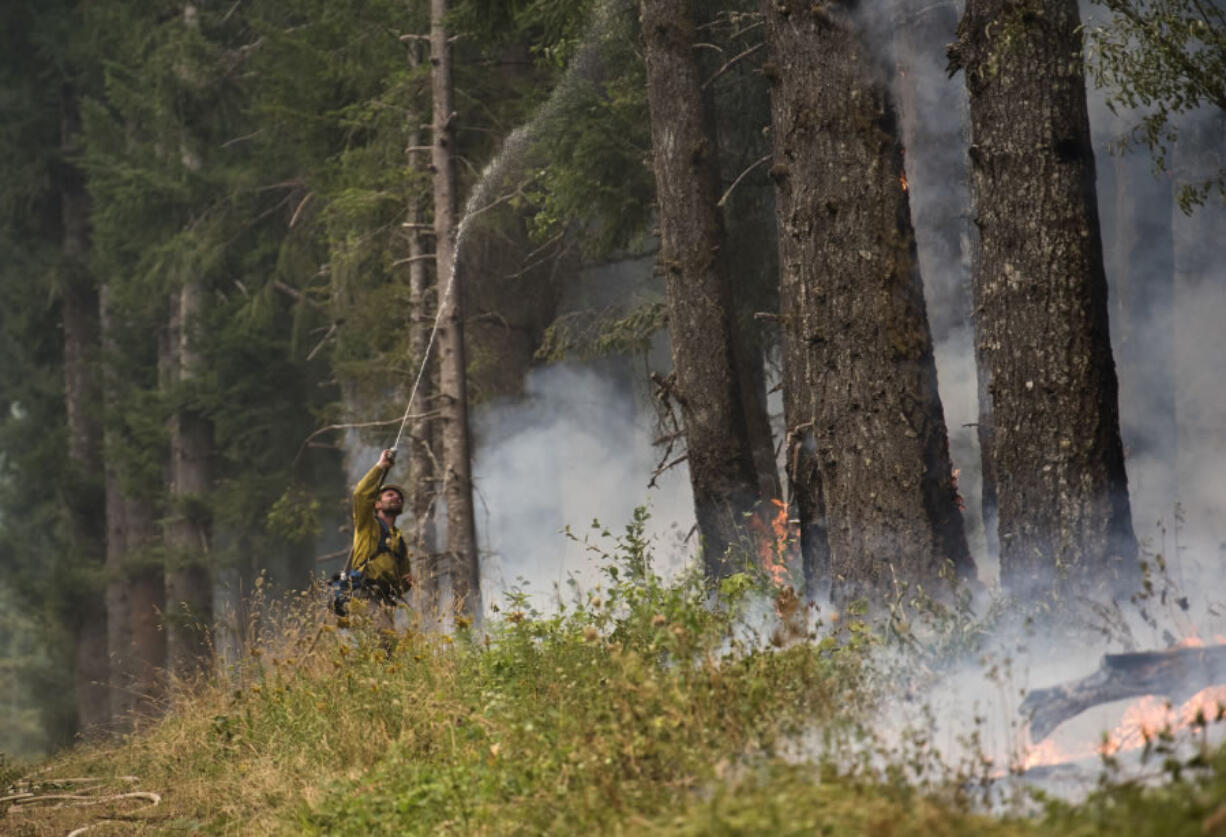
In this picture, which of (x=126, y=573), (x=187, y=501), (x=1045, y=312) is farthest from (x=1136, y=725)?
(x=126, y=573)

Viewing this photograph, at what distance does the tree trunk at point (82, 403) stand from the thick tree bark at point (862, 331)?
20906mm

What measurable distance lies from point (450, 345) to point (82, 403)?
13.8m

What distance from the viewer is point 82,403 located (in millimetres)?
28109

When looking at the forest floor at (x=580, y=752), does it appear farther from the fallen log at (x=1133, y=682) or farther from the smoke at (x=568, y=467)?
the smoke at (x=568, y=467)

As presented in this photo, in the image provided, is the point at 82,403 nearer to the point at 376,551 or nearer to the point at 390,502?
the point at 390,502

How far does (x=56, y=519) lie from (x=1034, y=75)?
26523 mm

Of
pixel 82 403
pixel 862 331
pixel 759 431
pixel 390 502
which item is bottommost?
pixel 390 502

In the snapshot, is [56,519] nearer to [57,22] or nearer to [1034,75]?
[57,22]

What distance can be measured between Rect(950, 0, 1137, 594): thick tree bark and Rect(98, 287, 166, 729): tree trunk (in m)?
19.5

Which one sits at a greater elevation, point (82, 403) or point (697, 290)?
point (82, 403)

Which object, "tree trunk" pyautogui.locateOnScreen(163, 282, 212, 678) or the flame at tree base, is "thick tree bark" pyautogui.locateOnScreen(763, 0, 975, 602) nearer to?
the flame at tree base

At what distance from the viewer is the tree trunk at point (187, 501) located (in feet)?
80.3

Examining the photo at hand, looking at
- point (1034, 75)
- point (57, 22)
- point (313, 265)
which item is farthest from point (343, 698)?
point (57, 22)

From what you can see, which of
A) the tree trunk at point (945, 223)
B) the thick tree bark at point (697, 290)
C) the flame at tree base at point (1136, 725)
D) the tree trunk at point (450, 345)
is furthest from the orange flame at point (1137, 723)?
the tree trunk at point (945, 223)
